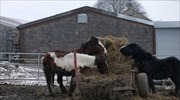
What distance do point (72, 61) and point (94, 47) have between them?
0.83m

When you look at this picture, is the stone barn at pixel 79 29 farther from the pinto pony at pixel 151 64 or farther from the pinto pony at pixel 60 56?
the pinto pony at pixel 60 56

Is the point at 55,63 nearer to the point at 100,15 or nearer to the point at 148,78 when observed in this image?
the point at 148,78

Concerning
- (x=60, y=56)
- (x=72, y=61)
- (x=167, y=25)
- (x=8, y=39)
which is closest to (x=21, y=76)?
(x=60, y=56)

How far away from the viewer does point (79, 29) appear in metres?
35.1

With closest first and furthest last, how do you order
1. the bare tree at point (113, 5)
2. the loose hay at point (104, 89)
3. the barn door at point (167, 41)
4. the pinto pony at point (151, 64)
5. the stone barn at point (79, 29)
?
the loose hay at point (104, 89), the pinto pony at point (151, 64), the barn door at point (167, 41), the stone barn at point (79, 29), the bare tree at point (113, 5)

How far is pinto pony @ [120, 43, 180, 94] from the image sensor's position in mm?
12492

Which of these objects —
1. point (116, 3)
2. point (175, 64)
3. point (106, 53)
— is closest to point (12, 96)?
point (106, 53)

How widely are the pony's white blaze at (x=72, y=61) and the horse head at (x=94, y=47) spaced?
34 cm

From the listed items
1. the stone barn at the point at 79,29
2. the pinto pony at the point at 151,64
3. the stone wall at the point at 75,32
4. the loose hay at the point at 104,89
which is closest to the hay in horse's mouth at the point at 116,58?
the pinto pony at the point at 151,64

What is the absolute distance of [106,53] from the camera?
40.6 feet

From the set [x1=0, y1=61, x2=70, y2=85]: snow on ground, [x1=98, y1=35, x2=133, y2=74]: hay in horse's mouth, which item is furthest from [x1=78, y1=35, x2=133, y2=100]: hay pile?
[x1=0, y1=61, x2=70, y2=85]: snow on ground

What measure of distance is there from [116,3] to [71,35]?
43.2 meters

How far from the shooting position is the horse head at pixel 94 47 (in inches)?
485

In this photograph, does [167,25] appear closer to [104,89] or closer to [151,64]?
[151,64]
